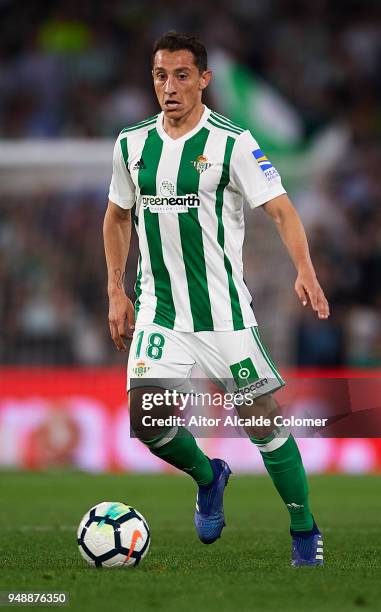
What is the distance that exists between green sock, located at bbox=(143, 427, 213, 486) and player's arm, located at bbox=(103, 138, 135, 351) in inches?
18.4

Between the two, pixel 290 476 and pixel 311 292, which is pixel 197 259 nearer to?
pixel 311 292

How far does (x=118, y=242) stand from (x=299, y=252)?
1.01 metres

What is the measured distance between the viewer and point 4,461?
12.7 meters

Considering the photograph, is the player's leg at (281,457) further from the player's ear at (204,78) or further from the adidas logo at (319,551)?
the player's ear at (204,78)

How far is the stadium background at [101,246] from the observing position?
12.4 metres

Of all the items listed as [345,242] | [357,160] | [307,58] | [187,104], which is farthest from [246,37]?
[187,104]

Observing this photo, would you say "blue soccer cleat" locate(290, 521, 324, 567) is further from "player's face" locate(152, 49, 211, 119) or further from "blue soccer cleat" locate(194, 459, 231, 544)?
"player's face" locate(152, 49, 211, 119)

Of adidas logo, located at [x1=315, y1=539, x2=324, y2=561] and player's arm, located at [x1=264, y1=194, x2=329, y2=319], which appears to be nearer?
player's arm, located at [x1=264, y1=194, x2=329, y2=319]

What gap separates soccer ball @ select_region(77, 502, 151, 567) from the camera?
5414 mm

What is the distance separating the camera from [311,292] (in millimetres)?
5156

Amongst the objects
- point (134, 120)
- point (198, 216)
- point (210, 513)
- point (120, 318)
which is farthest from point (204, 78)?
point (134, 120)

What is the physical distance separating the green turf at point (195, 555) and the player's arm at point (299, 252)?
109cm

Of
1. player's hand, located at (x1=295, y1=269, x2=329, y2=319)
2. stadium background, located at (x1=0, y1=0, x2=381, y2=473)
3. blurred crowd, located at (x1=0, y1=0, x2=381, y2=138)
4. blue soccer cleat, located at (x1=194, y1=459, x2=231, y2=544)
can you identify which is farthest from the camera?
blurred crowd, located at (x1=0, y1=0, x2=381, y2=138)

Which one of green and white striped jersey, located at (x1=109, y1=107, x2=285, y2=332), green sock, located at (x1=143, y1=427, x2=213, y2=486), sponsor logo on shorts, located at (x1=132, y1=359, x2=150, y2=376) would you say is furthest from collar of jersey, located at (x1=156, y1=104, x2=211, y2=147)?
green sock, located at (x1=143, y1=427, x2=213, y2=486)
